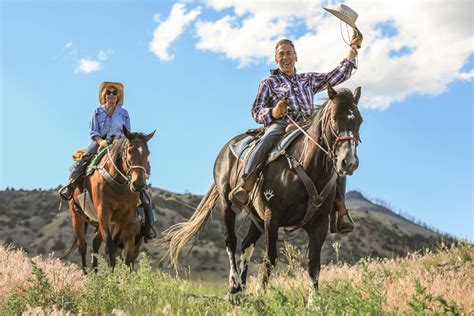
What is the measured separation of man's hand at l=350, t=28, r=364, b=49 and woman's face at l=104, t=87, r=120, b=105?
202 inches

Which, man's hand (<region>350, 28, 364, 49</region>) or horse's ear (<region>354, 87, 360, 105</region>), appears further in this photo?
man's hand (<region>350, 28, 364, 49</region>)

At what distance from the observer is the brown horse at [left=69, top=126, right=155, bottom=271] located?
9898mm

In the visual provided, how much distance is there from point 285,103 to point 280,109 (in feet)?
0.40

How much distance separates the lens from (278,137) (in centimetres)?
846

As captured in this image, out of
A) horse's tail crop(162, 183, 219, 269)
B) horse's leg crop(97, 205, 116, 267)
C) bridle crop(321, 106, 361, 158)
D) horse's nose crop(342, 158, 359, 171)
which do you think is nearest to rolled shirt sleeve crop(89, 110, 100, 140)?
horse's leg crop(97, 205, 116, 267)

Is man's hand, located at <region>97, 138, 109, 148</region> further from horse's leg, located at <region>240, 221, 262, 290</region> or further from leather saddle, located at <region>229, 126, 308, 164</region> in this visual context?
horse's leg, located at <region>240, 221, 262, 290</region>

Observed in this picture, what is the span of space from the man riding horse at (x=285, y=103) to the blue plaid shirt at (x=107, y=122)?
3.80 metres

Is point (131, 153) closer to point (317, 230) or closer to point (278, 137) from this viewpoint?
point (278, 137)

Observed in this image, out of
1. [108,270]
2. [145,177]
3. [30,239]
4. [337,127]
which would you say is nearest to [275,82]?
[337,127]

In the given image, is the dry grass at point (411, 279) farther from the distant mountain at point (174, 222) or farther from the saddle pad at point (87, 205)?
the distant mountain at point (174, 222)

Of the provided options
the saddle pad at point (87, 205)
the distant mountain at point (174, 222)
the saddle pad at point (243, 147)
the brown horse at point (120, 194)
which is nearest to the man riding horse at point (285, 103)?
the saddle pad at point (243, 147)

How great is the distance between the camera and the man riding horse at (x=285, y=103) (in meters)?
8.27

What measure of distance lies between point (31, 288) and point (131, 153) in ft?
10.9

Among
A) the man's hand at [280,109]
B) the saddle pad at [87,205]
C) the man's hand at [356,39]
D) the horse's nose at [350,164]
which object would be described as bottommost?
the saddle pad at [87,205]
